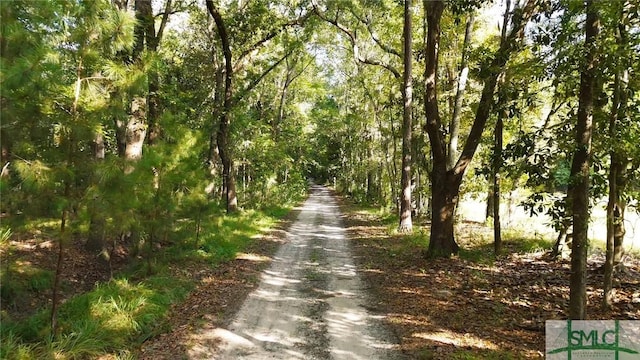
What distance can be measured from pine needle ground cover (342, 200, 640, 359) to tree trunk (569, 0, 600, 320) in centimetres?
115

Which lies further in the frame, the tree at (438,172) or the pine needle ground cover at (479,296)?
the tree at (438,172)

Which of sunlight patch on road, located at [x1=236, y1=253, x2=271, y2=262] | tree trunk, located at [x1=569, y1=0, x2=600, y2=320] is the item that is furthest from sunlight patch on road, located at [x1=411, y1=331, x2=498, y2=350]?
sunlight patch on road, located at [x1=236, y1=253, x2=271, y2=262]

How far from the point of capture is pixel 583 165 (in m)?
5.54

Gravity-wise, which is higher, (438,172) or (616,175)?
(438,172)

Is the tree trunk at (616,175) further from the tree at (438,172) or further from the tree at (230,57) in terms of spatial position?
the tree at (230,57)

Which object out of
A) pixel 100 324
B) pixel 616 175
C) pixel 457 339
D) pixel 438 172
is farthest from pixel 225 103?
pixel 616 175

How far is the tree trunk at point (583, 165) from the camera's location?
5.39 m

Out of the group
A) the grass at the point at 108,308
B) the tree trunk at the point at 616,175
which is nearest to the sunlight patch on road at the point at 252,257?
the grass at the point at 108,308

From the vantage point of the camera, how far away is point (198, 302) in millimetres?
8234

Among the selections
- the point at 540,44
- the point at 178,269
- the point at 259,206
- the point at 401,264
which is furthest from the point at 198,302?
the point at 259,206

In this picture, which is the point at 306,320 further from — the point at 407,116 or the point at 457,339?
the point at 407,116

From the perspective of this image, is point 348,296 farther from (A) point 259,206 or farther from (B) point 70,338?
(A) point 259,206

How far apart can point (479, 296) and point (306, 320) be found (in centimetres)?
363

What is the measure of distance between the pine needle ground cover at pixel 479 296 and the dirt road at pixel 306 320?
456 mm
